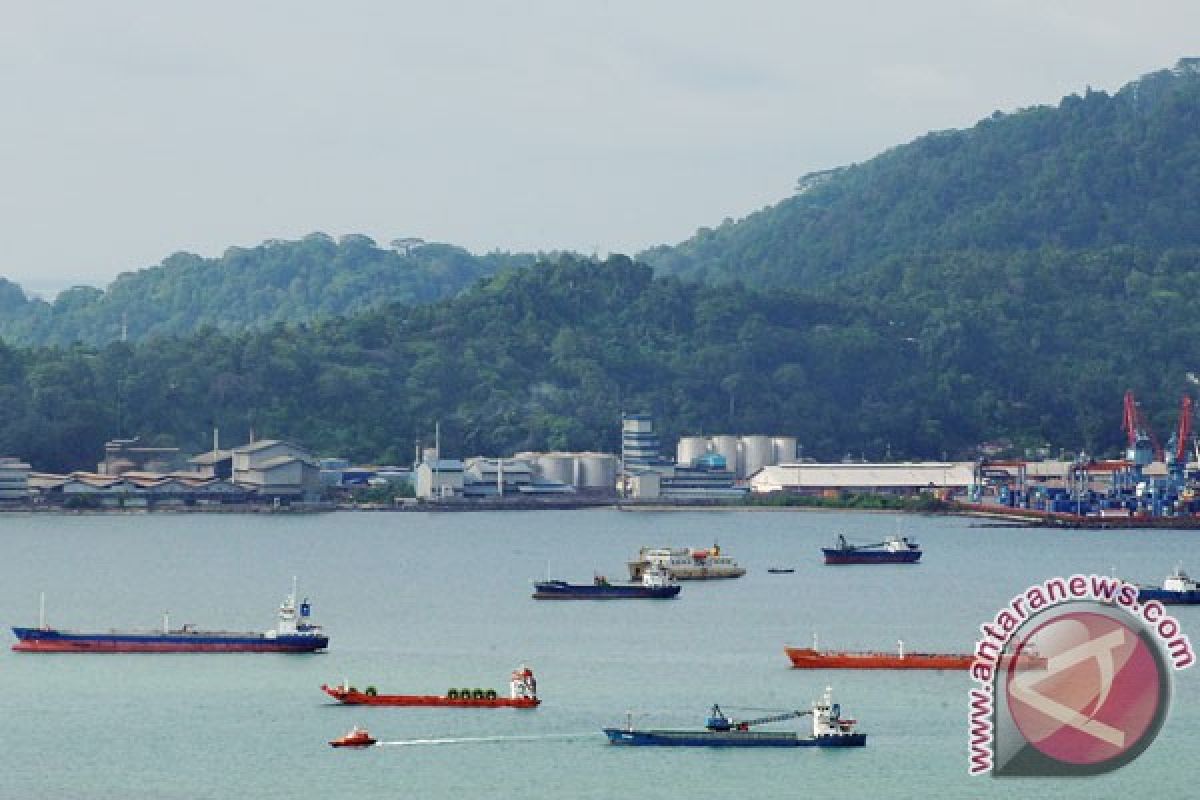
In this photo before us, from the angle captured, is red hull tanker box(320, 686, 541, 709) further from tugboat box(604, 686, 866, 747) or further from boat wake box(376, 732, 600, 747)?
tugboat box(604, 686, 866, 747)

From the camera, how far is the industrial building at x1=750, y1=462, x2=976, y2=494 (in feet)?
511

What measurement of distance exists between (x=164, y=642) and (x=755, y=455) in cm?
10542

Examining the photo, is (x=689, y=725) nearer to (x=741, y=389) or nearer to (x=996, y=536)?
(x=996, y=536)

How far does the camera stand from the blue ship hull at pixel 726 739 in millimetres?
48656

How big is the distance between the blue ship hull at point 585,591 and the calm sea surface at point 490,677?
2.74 ft

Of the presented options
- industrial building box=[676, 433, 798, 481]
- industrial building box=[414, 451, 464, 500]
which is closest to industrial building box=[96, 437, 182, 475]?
industrial building box=[414, 451, 464, 500]

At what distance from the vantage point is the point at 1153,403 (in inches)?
7500

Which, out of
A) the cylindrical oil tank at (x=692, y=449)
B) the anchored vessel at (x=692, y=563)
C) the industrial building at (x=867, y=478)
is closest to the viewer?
the anchored vessel at (x=692, y=563)

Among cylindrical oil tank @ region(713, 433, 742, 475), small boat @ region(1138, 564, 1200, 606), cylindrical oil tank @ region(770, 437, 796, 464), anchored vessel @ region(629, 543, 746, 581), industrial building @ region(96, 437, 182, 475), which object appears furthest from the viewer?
cylindrical oil tank @ region(770, 437, 796, 464)

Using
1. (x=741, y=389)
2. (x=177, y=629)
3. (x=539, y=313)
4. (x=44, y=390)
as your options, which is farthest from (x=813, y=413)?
(x=177, y=629)

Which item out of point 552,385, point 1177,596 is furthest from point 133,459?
point 1177,596

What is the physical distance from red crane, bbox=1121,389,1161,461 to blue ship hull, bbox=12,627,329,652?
98191 mm

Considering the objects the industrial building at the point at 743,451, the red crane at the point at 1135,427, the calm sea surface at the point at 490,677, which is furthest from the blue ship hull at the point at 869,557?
the industrial building at the point at 743,451

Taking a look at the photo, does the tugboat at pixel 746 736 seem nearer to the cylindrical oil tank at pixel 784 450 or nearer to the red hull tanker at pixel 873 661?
the red hull tanker at pixel 873 661
